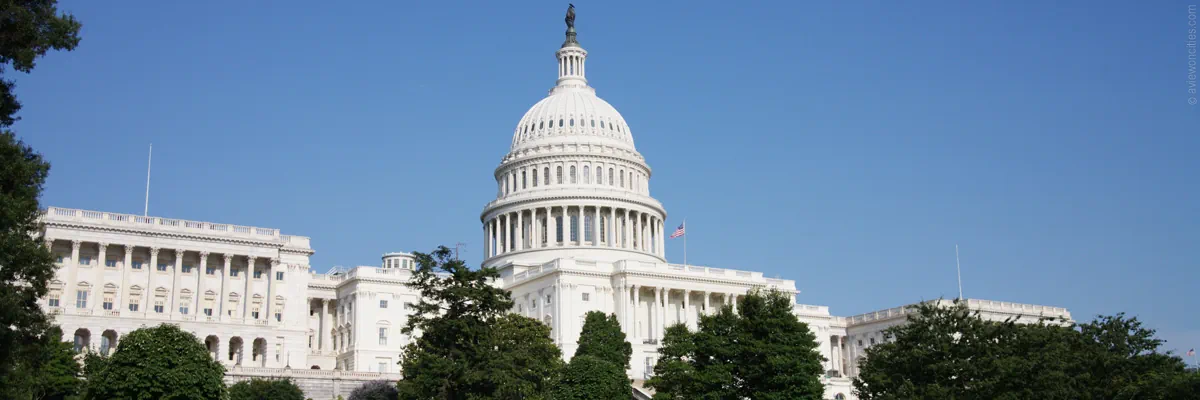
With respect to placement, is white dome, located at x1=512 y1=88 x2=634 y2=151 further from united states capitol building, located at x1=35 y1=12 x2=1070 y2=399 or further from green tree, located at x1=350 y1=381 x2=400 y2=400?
green tree, located at x1=350 y1=381 x2=400 y2=400

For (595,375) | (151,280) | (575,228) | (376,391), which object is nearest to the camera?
(595,375)

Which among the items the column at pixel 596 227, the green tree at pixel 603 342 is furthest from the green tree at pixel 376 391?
the column at pixel 596 227

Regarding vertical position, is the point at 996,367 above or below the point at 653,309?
below

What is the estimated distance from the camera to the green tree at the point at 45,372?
46562 millimetres

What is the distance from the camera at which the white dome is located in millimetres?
150250

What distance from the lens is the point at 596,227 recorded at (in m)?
143

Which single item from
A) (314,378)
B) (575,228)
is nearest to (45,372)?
(314,378)

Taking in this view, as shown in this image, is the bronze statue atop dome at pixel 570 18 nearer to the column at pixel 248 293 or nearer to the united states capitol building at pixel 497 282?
the united states capitol building at pixel 497 282

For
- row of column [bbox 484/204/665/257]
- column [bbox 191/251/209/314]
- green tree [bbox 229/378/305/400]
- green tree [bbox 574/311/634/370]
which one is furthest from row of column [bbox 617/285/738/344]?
green tree [bbox 229/378/305/400]

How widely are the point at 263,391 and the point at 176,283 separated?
25.8m

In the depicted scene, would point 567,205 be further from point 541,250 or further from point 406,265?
point 406,265

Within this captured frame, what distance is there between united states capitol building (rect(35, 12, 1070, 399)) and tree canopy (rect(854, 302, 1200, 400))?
74.3 ft

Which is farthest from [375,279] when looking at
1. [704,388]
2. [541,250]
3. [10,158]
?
[10,158]

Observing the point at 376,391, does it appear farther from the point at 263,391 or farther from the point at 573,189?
the point at 573,189
